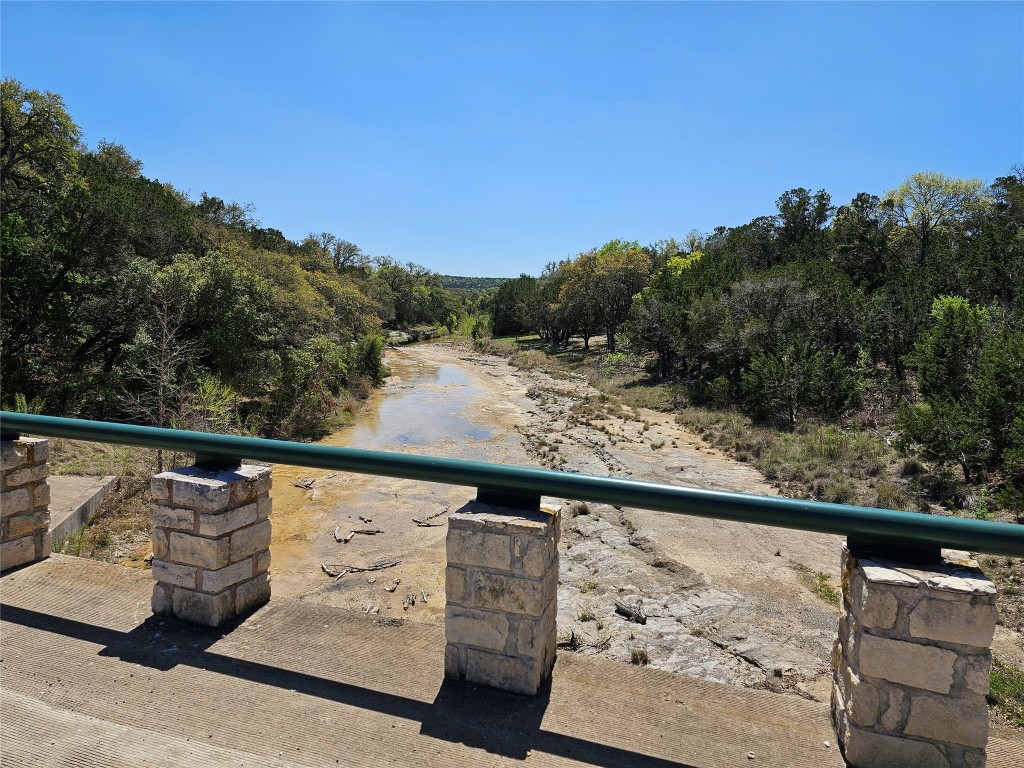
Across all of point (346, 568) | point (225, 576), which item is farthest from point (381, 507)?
point (225, 576)

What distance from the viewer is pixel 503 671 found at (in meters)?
3.10

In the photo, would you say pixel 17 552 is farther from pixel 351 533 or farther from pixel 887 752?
pixel 351 533

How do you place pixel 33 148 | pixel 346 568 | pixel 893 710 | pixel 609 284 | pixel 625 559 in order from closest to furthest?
pixel 893 710 → pixel 625 559 → pixel 346 568 → pixel 33 148 → pixel 609 284

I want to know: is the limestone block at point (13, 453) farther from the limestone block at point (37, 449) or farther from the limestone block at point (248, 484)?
the limestone block at point (248, 484)

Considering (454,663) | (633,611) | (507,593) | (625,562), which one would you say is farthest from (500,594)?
(625,562)

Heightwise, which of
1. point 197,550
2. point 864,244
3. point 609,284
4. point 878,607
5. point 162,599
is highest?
point 864,244

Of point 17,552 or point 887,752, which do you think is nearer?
point 887,752

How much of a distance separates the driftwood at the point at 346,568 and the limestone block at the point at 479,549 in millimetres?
8053

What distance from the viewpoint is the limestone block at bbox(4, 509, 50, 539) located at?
4.39 m

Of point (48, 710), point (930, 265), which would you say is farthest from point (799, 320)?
point (48, 710)

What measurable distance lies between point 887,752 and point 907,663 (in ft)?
1.36

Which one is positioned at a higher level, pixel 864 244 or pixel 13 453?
pixel 864 244

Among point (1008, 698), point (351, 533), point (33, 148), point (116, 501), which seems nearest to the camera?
point (1008, 698)

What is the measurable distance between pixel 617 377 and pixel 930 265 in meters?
18.7
